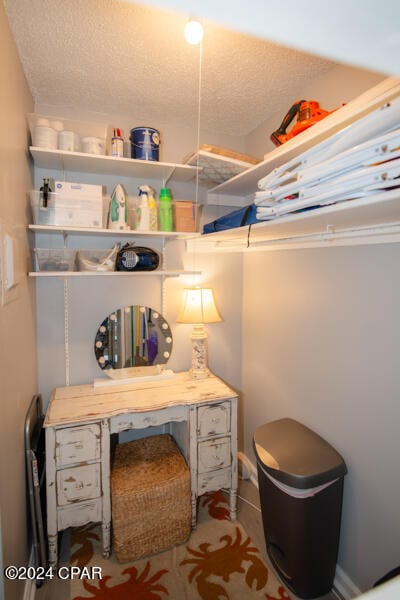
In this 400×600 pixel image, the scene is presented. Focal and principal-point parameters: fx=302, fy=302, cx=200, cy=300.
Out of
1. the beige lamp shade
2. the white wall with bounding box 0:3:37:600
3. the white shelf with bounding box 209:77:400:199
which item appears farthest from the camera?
the beige lamp shade

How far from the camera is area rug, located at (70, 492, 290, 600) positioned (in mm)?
1382

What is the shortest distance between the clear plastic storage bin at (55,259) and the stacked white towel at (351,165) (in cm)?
113

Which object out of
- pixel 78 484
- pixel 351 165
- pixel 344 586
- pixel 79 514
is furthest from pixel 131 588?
pixel 351 165

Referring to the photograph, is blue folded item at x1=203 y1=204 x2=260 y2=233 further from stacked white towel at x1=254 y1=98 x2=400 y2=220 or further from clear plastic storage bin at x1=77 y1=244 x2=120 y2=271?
clear plastic storage bin at x1=77 y1=244 x2=120 y2=271

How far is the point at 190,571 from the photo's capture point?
1.49 m

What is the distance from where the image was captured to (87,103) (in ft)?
5.77

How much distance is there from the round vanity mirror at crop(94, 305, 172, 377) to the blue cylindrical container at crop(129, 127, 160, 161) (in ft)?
3.00

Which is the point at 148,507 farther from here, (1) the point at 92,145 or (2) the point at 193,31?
(2) the point at 193,31

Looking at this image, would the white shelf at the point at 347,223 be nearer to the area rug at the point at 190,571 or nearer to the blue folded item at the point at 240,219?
the blue folded item at the point at 240,219

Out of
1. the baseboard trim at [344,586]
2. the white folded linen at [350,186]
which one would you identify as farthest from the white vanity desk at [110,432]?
the white folded linen at [350,186]

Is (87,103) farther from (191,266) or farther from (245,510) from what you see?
(245,510)

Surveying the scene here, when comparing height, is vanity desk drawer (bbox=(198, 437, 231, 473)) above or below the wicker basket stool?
above

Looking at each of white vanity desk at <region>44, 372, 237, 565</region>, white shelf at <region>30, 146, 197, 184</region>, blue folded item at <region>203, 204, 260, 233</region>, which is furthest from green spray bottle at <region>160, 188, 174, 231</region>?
white vanity desk at <region>44, 372, 237, 565</region>

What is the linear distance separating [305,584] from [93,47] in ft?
8.27
